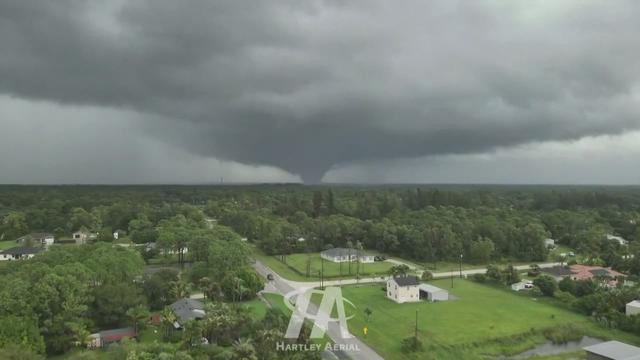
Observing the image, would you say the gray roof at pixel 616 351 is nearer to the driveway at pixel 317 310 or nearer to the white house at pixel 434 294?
the driveway at pixel 317 310

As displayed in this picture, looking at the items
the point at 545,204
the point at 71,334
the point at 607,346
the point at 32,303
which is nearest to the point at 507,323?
the point at 607,346

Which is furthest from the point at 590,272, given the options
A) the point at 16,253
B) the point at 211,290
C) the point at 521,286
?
the point at 16,253

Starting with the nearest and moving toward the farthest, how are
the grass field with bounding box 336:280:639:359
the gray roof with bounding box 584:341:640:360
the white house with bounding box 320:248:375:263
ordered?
1. the gray roof with bounding box 584:341:640:360
2. the grass field with bounding box 336:280:639:359
3. the white house with bounding box 320:248:375:263

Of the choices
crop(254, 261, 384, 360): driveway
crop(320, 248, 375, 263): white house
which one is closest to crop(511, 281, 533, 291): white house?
crop(254, 261, 384, 360): driveway

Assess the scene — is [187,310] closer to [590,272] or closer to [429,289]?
[429,289]

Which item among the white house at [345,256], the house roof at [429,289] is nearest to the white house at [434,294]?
the house roof at [429,289]

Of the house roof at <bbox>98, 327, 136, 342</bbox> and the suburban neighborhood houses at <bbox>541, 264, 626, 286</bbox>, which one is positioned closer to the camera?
the house roof at <bbox>98, 327, 136, 342</bbox>

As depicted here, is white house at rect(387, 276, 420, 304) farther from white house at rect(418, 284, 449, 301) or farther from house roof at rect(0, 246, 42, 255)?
house roof at rect(0, 246, 42, 255)
